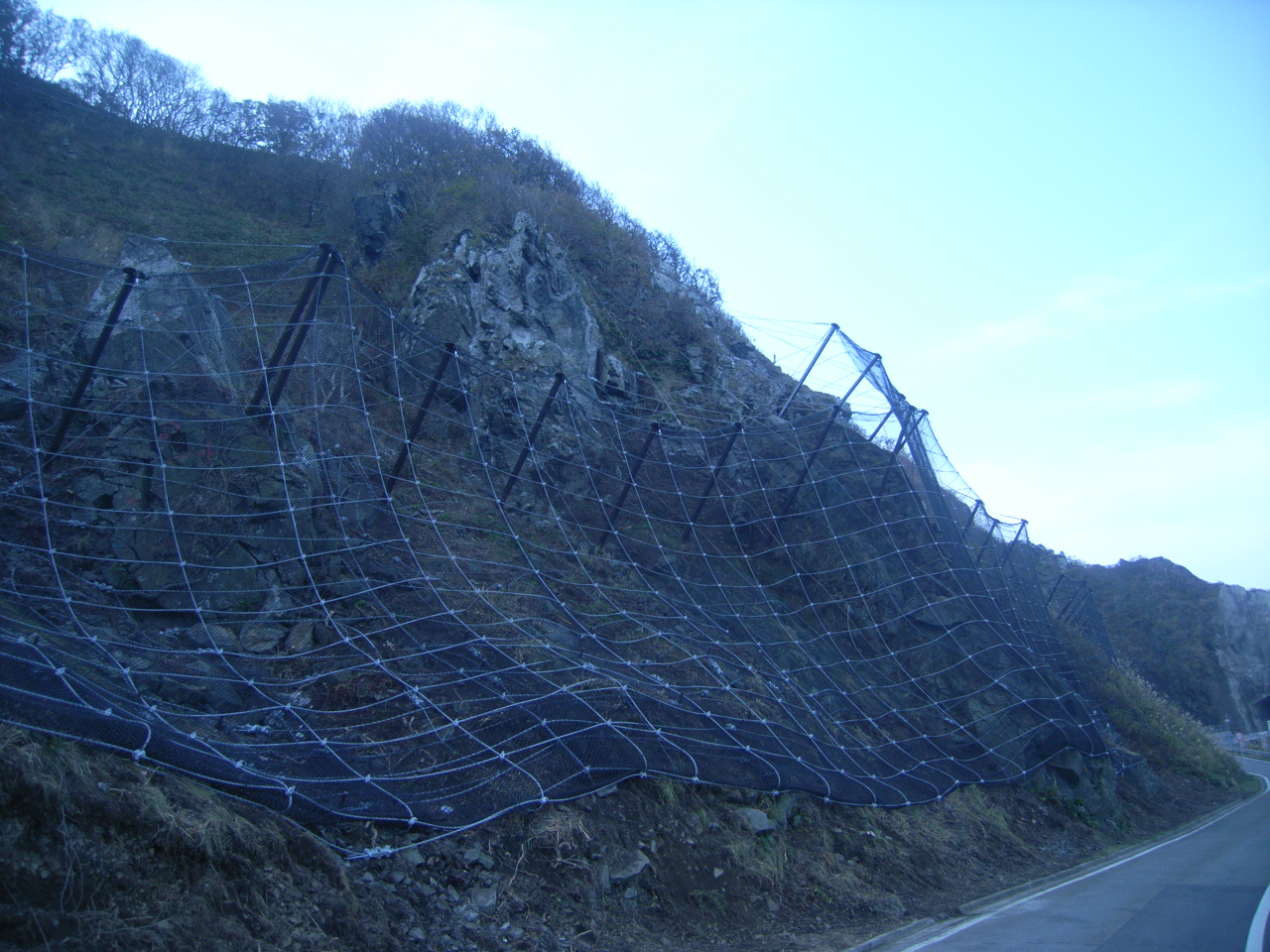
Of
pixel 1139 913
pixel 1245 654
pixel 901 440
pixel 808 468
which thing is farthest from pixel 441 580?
pixel 1245 654

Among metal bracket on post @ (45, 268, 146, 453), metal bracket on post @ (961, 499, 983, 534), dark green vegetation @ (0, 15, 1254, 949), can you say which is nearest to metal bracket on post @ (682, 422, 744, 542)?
→ dark green vegetation @ (0, 15, 1254, 949)

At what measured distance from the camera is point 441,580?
6500 mm

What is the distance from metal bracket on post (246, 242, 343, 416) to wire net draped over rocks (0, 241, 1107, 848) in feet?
0.12

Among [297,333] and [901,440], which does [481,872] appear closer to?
[297,333]

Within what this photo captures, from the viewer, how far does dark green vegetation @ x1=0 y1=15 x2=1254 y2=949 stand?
2.96m

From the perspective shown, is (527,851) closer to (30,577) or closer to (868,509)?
(30,577)

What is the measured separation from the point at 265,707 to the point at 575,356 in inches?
278

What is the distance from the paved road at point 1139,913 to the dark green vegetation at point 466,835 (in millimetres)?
562

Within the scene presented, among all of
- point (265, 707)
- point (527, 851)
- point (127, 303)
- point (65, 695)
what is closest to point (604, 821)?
point (527, 851)

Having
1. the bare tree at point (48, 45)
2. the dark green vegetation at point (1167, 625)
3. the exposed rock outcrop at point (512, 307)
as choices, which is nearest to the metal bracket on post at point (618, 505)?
the exposed rock outcrop at point (512, 307)

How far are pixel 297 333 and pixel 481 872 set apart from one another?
15.7 ft

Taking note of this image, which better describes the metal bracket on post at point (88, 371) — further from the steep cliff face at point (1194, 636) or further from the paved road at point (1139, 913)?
the steep cliff face at point (1194, 636)

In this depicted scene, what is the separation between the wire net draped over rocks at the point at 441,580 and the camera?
4.57 meters

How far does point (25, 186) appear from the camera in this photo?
11.6 m
